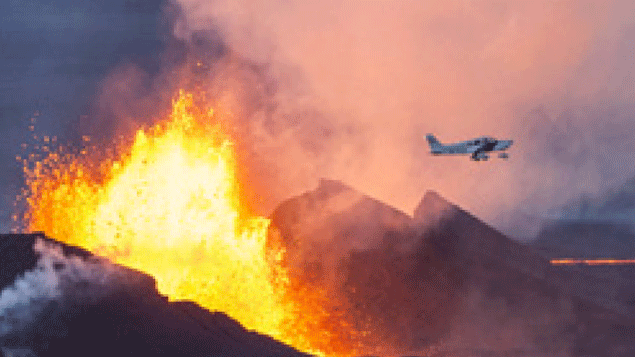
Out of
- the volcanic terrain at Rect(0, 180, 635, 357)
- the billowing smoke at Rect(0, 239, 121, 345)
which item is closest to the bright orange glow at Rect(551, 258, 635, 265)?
the volcanic terrain at Rect(0, 180, 635, 357)

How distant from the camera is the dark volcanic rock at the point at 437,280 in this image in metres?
76.5

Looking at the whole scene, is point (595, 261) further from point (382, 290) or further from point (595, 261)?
point (382, 290)

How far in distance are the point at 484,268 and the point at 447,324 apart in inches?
291

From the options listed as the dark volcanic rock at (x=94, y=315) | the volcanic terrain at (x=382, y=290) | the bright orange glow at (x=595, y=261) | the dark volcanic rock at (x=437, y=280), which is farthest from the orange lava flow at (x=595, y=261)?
the dark volcanic rock at (x=94, y=315)

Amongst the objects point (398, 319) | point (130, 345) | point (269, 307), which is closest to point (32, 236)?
point (130, 345)

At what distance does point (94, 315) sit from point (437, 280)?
29446 mm

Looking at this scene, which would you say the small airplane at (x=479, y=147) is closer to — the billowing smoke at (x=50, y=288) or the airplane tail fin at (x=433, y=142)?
the airplane tail fin at (x=433, y=142)

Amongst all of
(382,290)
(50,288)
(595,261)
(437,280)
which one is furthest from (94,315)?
(595,261)

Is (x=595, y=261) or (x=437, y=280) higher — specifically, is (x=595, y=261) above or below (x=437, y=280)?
above

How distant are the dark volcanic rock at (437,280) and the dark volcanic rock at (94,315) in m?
17.0

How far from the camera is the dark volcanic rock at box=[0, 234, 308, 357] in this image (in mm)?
56750

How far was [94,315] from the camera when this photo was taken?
5866 cm

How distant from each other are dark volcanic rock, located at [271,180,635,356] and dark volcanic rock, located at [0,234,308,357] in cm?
1705

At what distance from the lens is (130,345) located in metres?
57.4
